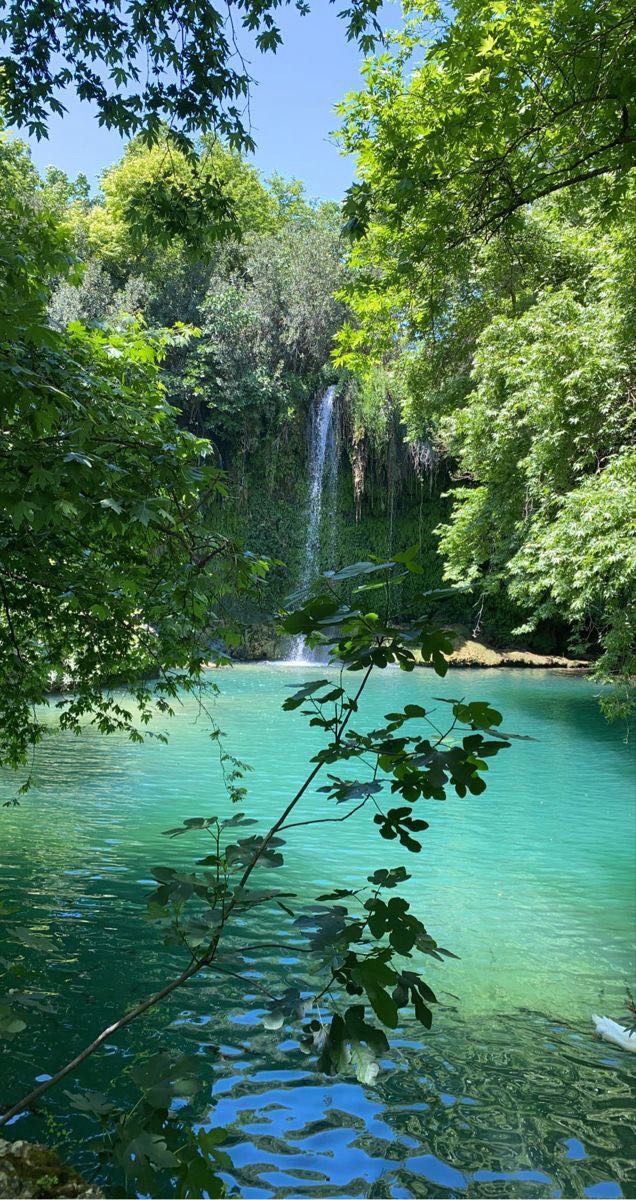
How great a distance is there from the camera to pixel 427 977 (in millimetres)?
4613

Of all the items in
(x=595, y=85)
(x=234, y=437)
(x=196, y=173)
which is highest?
(x=234, y=437)

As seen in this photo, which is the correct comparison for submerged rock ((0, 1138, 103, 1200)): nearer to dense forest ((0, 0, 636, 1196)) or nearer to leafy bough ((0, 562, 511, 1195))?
dense forest ((0, 0, 636, 1196))

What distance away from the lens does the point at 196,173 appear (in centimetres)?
382

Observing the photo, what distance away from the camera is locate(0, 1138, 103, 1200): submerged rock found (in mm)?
2064

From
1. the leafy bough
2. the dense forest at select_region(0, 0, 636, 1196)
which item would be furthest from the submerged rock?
the leafy bough

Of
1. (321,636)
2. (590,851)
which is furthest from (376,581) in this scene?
(590,851)

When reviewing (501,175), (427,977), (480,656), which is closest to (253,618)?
(427,977)

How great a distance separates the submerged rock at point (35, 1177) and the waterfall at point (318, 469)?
24.7 m

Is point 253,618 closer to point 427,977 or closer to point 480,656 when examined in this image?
point 427,977

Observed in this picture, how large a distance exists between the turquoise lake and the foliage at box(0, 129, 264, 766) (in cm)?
151

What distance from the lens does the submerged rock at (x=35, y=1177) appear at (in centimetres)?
206

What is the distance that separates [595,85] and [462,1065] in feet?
14.6

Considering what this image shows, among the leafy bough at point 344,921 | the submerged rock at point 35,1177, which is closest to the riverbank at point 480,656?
the submerged rock at point 35,1177

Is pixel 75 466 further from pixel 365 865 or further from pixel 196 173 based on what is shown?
pixel 365 865
